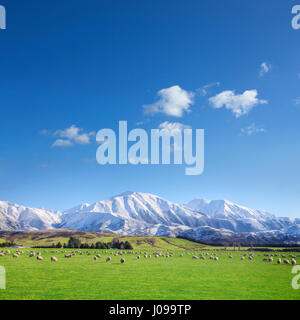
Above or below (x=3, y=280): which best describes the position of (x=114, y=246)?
below

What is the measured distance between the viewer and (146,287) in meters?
24.5
